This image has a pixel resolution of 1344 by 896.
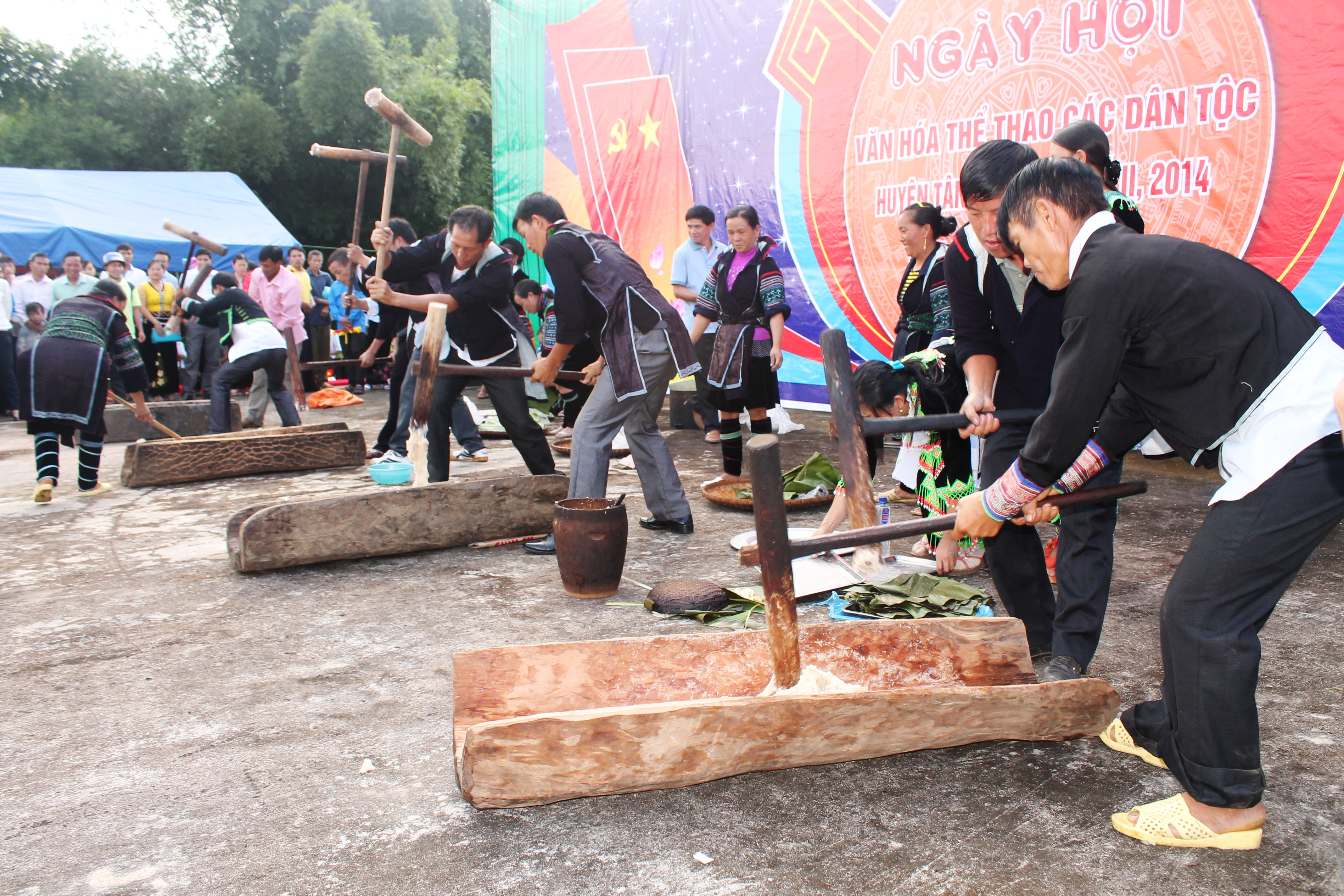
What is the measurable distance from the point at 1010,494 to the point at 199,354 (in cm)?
1216

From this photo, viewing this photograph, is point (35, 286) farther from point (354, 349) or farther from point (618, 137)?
point (618, 137)

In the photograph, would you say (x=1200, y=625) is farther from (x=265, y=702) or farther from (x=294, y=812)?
(x=265, y=702)

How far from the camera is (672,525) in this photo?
5203mm

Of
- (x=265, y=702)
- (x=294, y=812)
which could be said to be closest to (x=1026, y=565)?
(x=294, y=812)

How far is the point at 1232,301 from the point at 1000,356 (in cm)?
116

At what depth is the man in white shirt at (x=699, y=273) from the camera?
724 cm

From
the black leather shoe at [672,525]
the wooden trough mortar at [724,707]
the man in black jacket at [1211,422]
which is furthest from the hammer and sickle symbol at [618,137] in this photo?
the man in black jacket at [1211,422]

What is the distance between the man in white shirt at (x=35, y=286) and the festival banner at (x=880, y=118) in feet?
18.2

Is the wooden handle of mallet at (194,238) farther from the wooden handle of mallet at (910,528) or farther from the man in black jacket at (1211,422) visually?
the man in black jacket at (1211,422)

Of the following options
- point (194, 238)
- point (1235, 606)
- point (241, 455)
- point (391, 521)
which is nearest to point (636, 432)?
point (391, 521)

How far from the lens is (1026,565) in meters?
3.13

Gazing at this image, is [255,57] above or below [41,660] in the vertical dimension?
above

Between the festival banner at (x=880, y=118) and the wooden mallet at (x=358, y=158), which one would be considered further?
the wooden mallet at (x=358, y=158)

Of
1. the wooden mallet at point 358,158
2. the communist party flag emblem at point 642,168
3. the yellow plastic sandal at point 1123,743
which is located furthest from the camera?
the communist party flag emblem at point 642,168
